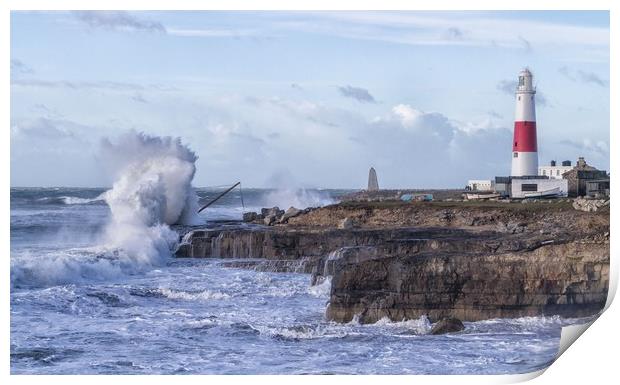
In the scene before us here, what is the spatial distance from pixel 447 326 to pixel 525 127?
1481 cm

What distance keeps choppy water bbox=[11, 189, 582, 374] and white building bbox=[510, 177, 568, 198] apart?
9.72 metres

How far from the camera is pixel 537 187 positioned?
2652cm

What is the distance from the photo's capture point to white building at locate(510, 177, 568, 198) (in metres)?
26.2

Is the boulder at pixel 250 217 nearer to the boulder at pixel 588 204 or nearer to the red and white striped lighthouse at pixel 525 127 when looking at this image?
the red and white striped lighthouse at pixel 525 127

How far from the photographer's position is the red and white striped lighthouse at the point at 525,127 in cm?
2655

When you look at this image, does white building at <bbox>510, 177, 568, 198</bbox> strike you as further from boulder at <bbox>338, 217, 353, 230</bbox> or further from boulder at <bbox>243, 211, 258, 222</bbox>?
boulder at <bbox>243, 211, 258, 222</bbox>

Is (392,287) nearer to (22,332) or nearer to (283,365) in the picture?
(283,365)

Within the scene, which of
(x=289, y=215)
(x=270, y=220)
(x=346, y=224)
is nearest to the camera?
(x=346, y=224)

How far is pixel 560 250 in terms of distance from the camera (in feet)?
45.3

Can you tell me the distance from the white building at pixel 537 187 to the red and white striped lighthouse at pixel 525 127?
45 centimetres

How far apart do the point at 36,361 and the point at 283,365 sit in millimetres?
2590

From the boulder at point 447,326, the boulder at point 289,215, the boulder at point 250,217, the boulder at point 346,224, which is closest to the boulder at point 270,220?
the boulder at point 289,215

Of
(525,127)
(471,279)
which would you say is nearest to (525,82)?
(525,127)

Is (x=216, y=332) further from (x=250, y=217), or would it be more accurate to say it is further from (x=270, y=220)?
(x=250, y=217)
